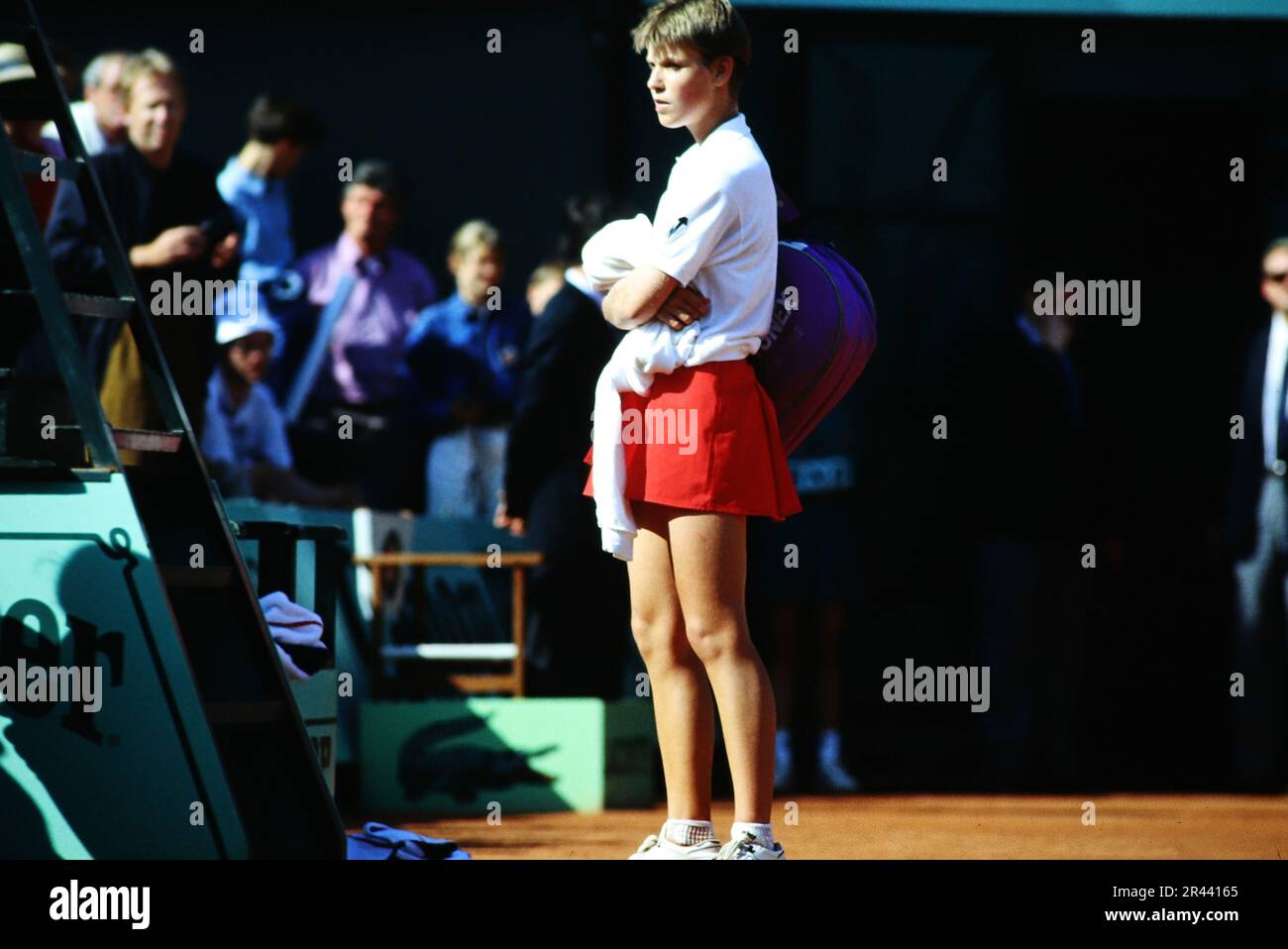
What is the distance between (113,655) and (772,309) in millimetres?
1595

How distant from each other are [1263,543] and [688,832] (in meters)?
5.33

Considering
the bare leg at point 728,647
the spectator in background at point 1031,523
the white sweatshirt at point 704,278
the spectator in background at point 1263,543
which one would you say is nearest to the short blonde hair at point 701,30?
the white sweatshirt at point 704,278

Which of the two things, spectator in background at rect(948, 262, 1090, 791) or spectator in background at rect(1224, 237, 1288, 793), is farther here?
spectator in background at rect(948, 262, 1090, 791)

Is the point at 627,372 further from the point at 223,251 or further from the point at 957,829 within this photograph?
the point at 223,251

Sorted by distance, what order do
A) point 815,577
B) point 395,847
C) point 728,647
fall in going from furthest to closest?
point 815,577
point 395,847
point 728,647

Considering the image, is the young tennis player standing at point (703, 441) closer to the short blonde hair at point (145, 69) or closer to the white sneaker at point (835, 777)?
the short blonde hair at point (145, 69)

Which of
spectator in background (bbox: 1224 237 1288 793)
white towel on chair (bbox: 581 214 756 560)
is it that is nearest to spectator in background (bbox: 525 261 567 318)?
spectator in background (bbox: 1224 237 1288 793)

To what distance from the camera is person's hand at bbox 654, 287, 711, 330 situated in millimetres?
4523

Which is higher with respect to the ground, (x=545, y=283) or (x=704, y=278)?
(x=545, y=283)

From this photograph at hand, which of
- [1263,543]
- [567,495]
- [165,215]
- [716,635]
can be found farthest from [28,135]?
[1263,543]

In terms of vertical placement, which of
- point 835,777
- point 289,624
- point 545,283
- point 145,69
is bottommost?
point 835,777

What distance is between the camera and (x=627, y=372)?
4.57 m

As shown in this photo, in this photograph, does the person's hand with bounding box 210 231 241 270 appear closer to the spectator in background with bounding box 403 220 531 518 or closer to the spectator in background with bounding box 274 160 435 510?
the spectator in background with bounding box 274 160 435 510

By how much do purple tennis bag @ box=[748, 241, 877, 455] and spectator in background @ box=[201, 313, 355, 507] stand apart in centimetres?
417
